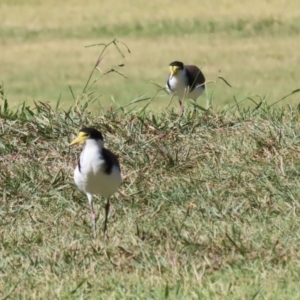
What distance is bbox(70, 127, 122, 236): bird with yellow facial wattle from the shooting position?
Answer: 540cm

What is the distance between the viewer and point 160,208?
19.3 feet

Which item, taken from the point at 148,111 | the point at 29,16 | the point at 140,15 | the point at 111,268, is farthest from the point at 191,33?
the point at 111,268

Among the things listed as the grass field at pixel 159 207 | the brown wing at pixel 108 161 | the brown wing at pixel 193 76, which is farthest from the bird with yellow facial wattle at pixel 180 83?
the brown wing at pixel 108 161

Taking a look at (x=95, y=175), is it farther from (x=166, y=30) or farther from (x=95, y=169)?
(x=166, y=30)

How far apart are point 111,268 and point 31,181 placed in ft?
5.02

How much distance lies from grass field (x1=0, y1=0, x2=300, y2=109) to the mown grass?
539cm

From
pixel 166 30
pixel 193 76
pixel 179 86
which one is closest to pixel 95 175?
pixel 179 86

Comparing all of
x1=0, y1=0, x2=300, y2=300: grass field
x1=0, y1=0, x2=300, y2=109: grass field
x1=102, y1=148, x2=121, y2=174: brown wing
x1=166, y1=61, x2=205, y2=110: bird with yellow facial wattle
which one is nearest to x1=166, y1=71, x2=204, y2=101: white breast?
x1=166, y1=61, x2=205, y2=110: bird with yellow facial wattle

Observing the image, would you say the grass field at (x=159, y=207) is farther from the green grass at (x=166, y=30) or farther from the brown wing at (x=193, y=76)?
the green grass at (x=166, y=30)

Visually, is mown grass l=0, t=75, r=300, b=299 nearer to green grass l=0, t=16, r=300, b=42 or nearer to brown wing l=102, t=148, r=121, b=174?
brown wing l=102, t=148, r=121, b=174

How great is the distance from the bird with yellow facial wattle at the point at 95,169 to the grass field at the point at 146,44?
6890 mm

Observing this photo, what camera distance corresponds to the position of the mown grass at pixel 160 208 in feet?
15.7

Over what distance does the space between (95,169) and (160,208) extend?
63cm

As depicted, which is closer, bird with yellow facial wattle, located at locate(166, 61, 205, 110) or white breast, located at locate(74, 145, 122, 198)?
white breast, located at locate(74, 145, 122, 198)
